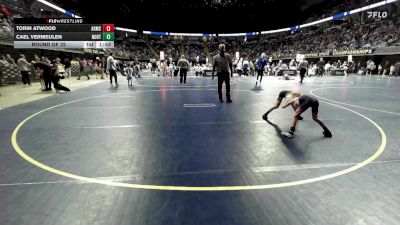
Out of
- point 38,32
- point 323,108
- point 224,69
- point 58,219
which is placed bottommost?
point 58,219

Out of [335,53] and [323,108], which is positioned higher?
[335,53]

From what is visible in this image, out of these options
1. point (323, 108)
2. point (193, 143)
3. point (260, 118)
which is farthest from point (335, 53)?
point (193, 143)

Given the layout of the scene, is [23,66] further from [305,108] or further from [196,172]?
[305,108]

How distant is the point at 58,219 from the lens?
246 cm

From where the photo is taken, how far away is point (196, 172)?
350 cm

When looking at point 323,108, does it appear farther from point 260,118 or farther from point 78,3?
point 78,3

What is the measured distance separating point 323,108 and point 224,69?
3.57 m
